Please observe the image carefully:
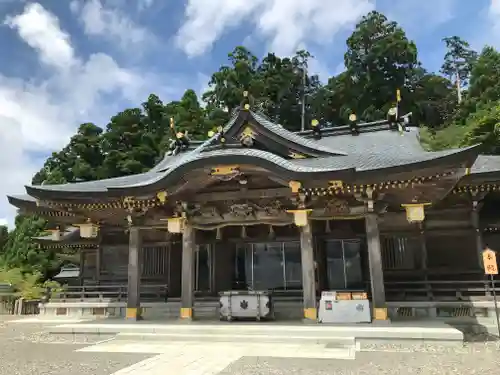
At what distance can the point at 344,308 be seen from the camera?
33.9ft

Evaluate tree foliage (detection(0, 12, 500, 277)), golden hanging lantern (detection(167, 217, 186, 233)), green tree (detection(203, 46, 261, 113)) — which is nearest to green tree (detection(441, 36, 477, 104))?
tree foliage (detection(0, 12, 500, 277))

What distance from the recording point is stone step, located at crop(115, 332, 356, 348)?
28.1 ft

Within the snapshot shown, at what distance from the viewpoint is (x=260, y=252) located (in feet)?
46.0

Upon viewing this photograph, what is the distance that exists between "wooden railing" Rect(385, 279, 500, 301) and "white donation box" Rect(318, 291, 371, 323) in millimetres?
2619

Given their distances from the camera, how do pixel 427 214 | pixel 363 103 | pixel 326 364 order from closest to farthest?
1. pixel 326 364
2. pixel 427 214
3. pixel 363 103

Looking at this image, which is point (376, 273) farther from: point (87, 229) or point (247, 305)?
point (87, 229)

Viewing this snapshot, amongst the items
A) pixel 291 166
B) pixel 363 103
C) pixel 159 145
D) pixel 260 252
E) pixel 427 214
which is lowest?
pixel 260 252

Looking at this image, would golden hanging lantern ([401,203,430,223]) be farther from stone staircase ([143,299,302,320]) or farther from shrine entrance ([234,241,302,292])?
stone staircase ([143,299,302,320])

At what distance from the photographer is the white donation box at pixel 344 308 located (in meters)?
10.2

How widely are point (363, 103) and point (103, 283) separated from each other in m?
33.1

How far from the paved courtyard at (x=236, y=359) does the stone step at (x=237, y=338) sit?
179mm

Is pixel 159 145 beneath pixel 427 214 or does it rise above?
above

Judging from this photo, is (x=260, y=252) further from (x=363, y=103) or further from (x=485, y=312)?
(x=363, y=103)

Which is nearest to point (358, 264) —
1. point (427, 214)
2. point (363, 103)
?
point (427, 214)
